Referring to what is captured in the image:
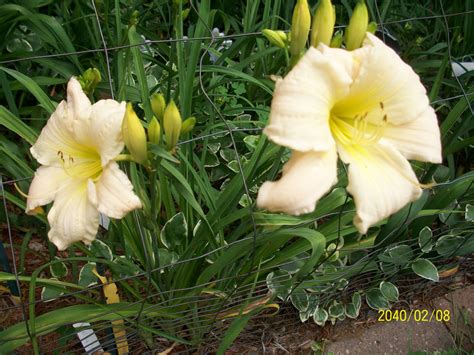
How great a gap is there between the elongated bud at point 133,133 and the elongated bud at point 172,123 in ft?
0.21

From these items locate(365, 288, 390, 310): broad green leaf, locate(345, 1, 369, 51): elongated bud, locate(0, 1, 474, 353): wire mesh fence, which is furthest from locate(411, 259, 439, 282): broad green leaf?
locate(345, 1, 369, 51): elongated bud

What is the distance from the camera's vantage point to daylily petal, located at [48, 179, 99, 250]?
88 centimetres

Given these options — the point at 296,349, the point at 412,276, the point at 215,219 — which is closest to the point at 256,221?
the point at 215,219

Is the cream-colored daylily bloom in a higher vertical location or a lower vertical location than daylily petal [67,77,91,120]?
lower

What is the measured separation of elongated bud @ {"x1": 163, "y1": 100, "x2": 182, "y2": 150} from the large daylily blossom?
0.63 feet

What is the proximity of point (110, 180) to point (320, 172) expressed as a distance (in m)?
0.34

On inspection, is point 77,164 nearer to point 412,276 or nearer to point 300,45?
point 300,45

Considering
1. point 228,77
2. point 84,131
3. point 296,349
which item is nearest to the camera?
point 84,131

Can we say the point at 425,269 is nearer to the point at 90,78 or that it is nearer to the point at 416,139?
the point at 416,139

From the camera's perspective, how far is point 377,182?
2.76ft

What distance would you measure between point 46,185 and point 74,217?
0.12m

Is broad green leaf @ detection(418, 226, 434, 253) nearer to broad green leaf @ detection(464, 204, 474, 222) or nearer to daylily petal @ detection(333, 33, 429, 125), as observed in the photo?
broad green leaf @ detection(464, 204, 474, 222)

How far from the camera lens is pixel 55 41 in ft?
5.39
